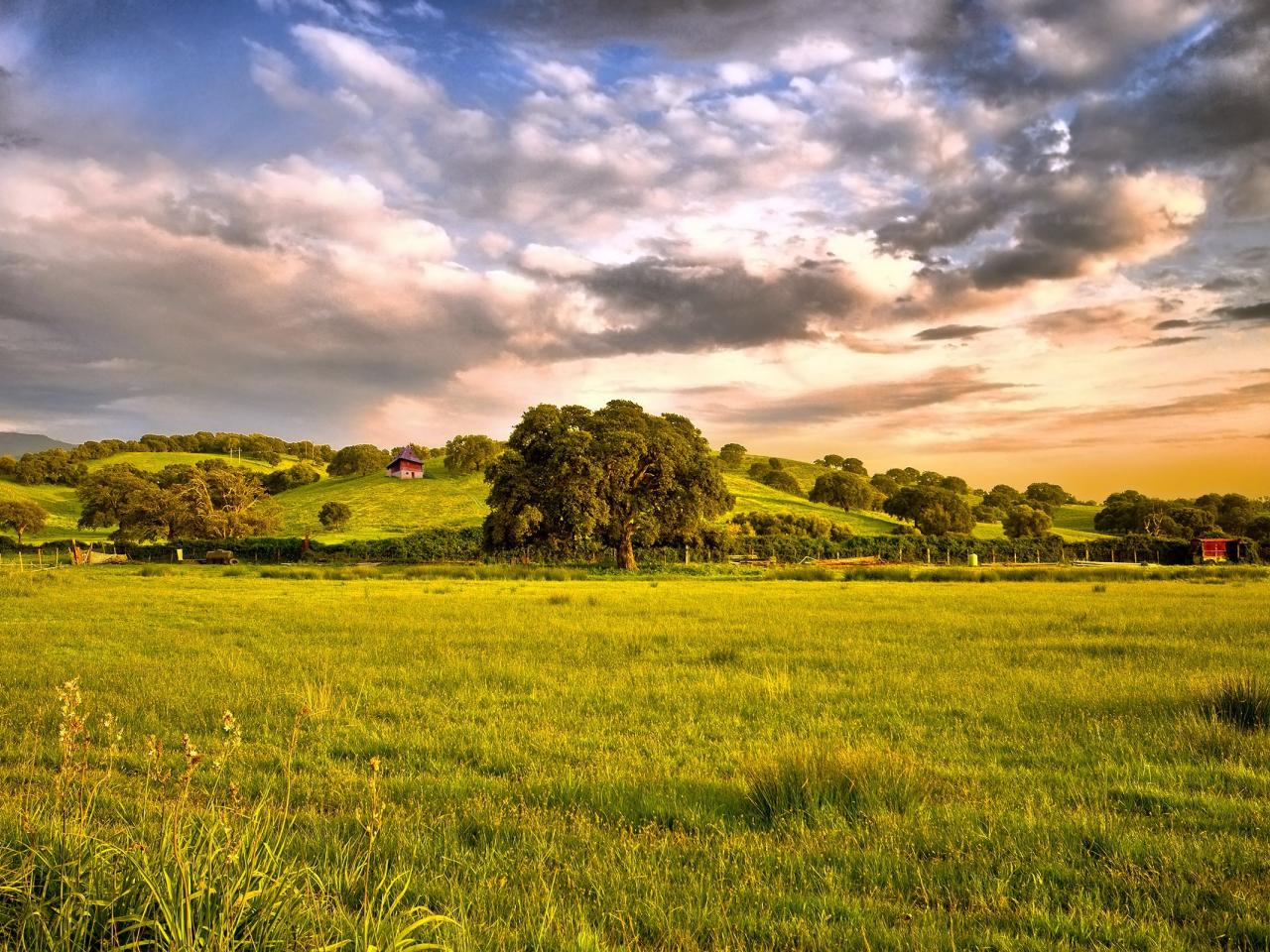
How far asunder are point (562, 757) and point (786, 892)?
3711 mm

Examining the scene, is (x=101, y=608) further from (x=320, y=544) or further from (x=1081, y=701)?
(x=320, y=544)

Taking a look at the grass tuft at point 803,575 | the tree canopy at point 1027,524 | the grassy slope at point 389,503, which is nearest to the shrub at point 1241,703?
the grass tuft at point 803,575

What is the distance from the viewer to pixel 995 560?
7388 centimetres

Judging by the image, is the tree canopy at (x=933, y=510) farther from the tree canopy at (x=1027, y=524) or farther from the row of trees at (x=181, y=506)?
the row of trees at (x=181, y=506)

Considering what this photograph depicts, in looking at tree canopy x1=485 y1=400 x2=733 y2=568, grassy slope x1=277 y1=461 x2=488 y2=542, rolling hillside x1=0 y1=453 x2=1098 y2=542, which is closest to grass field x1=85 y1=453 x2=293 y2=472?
rolling hillside x1=0 y1=453 x2=1098 y2=542

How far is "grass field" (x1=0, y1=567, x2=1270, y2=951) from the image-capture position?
15.1 feet

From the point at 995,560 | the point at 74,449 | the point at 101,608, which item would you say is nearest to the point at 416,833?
the point at 101,608

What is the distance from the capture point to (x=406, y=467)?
12112 centimetres

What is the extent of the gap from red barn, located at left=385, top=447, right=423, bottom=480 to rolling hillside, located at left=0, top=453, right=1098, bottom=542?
197cm

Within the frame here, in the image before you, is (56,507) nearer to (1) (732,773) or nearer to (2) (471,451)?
(2) (471,451)

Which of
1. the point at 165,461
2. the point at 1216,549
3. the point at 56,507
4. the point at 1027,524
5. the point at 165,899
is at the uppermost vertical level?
the point at 165,461

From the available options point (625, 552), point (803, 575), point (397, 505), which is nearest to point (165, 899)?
point (803, 575)

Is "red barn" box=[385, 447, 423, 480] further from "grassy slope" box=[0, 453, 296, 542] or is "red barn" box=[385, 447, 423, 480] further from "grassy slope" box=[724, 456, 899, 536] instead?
"grassy slope" box=[724, 456, 899, 536]

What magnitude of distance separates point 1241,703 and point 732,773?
672 cm
